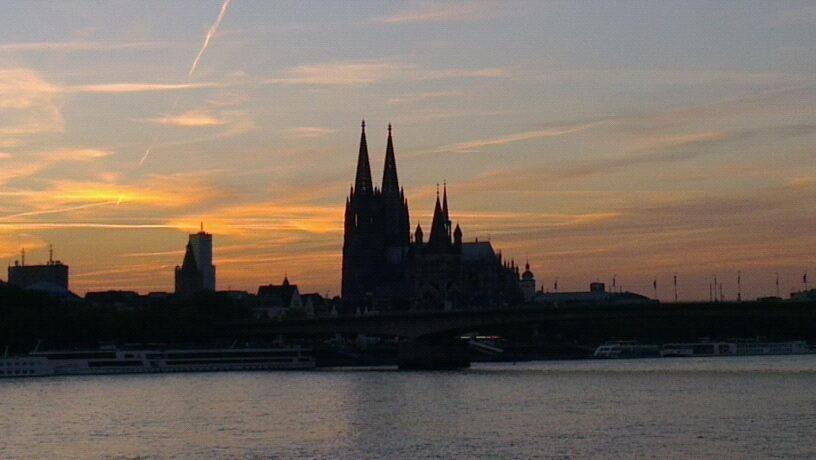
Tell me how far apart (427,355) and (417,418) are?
206ft

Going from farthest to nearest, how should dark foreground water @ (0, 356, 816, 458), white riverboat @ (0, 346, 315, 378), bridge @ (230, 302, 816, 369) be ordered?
white riverboat @ (0, 346, 315, 378), bridge @ (230, 302, 816, 369), dark foreground water @ (0, 356, 816, 458)

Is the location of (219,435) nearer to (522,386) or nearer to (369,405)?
(369,405)

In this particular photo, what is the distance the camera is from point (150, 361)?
131625 millimetres

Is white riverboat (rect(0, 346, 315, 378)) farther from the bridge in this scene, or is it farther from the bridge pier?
the bridge pier

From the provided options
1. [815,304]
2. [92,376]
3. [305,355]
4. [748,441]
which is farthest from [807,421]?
[305,355]

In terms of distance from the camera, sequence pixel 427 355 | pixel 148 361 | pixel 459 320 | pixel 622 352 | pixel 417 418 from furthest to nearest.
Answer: pixel 622 352, pixel 427 355, pixel 148 361, pixel 459 320, pixel 417 418

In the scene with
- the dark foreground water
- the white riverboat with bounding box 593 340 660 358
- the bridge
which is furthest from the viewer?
the white riverboat with bounding box 593 340 660 358

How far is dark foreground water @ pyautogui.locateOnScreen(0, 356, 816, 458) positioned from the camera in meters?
58.1

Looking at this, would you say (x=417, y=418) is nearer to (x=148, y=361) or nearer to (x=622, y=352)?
(x=148, y=361)

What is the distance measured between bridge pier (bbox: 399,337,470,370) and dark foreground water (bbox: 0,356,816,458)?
24.5 meters

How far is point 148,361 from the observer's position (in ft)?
431

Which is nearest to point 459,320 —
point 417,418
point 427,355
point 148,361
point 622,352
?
point 427,355

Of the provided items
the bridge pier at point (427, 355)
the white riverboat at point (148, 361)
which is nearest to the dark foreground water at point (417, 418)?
the white riverboat at point (148, 361)

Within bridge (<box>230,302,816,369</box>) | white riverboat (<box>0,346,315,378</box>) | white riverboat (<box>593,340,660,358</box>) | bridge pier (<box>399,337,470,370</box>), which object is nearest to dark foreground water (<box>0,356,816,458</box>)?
bridge (<box>230,302,816,369</box>)
